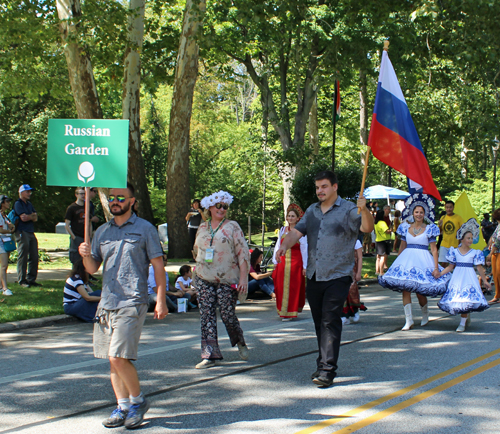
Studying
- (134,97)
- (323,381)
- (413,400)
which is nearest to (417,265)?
(323,381)

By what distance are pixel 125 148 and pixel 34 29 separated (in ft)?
44.7

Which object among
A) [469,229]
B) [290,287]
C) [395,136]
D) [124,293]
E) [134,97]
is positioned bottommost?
[290,287]

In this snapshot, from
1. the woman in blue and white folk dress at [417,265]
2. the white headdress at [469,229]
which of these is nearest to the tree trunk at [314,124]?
the white headdress at [469,229]

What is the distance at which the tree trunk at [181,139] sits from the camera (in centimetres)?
1847

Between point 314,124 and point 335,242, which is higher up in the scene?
point 314,124

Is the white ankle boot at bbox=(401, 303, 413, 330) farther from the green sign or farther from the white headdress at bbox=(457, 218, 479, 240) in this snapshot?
the green sign

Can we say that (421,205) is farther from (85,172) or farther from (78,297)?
(85,172)

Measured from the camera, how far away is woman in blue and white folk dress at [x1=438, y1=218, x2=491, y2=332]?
909cm

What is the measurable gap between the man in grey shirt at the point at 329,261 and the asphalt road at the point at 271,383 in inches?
14.4

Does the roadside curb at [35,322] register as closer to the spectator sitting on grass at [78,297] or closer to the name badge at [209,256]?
the spectator sitting on grass at [78,297]

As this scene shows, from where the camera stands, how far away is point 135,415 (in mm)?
4867

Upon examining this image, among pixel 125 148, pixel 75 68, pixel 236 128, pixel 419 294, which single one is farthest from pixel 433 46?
pixel 236 128

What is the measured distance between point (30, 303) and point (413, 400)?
285 inches

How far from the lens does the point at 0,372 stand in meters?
6.75
